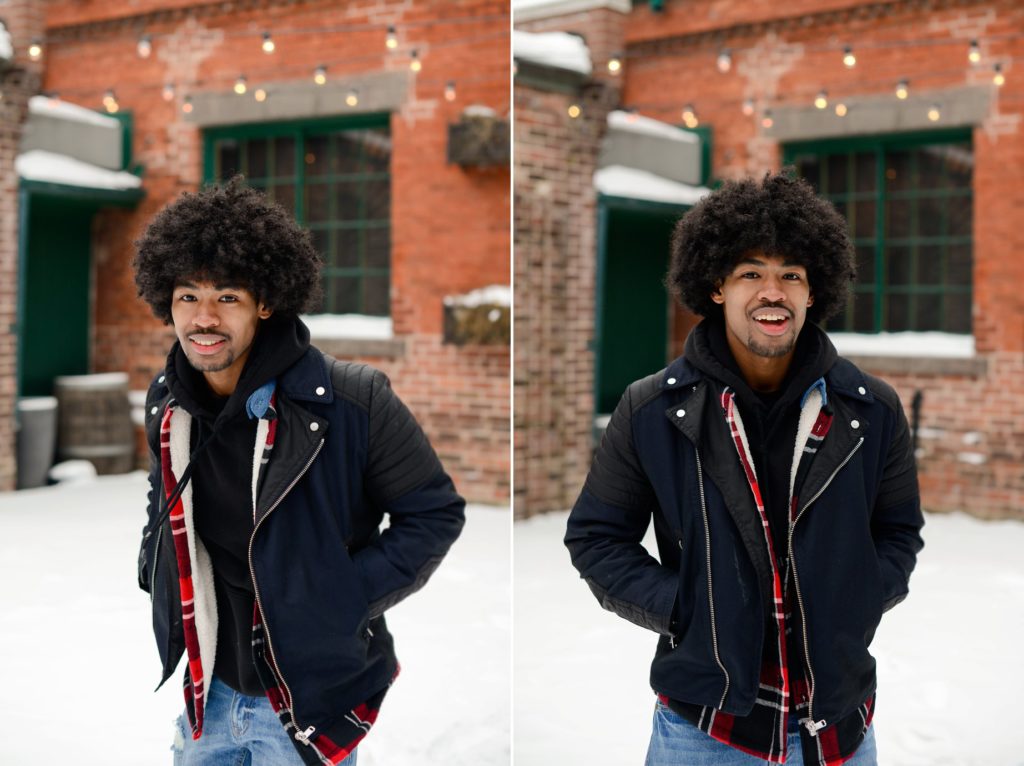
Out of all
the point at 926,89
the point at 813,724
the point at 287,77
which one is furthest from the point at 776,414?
the point at 287,77

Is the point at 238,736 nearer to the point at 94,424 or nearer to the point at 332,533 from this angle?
the point at 332,533

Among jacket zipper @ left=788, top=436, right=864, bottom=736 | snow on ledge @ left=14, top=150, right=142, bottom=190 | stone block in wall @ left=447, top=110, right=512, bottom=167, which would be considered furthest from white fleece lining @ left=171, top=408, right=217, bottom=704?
snow on ledge @ left=14, top=150, right=142, bottom=190

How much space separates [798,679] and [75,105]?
6.09m

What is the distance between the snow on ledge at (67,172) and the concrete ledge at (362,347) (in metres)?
1.59

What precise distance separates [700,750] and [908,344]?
452 cm

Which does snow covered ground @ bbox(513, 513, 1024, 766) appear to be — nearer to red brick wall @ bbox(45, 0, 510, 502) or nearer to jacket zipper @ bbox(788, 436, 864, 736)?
red brick wall @ bbox(45, 0, 510, 502)

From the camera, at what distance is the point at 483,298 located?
19.2 feet

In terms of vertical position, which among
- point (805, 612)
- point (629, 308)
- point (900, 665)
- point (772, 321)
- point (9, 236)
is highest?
point (9, 236)

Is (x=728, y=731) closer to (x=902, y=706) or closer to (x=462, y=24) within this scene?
(x=902, y=706)

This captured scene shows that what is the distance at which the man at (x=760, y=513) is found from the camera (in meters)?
1.60

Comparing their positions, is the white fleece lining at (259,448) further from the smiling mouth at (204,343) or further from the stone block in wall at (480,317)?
the stone block in wall at (480,317)

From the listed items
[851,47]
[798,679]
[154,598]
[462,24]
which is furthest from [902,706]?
[462,24]

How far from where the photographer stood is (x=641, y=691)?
3873 mm

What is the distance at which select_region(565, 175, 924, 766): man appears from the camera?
1.60m
